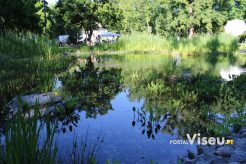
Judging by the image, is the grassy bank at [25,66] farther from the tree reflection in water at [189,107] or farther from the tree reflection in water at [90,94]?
the tree reflection in water at [189,107]

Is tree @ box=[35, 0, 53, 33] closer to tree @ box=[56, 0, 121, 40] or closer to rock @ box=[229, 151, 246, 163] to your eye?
tree @ box=[56, 0, 121, 40]

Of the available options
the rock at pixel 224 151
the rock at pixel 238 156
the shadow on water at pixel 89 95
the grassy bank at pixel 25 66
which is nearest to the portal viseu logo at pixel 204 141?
the rock at pixel 224 151

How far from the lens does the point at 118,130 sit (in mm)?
5754

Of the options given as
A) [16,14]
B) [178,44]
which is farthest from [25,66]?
[16,14]

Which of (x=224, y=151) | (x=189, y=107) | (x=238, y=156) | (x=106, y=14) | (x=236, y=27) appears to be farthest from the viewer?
(x=236, y=27)

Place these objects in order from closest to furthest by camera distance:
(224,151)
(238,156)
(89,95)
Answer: (238,156) < (224,151) < (89,95)

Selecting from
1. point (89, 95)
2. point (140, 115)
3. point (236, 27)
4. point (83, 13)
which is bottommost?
point (140, 115)

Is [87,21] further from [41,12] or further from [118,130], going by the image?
[118,130]

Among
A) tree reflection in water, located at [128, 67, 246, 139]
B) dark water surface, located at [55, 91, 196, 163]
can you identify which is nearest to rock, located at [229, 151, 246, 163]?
dark water surface, located at [55, 91, 196, 163]

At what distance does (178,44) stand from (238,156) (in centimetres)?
2310

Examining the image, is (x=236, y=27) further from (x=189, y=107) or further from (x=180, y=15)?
(x=189, y=107)

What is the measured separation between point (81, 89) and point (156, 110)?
3427 millimetres

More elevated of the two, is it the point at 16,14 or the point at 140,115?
the point at 16,14

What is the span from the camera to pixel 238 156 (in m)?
3.98
